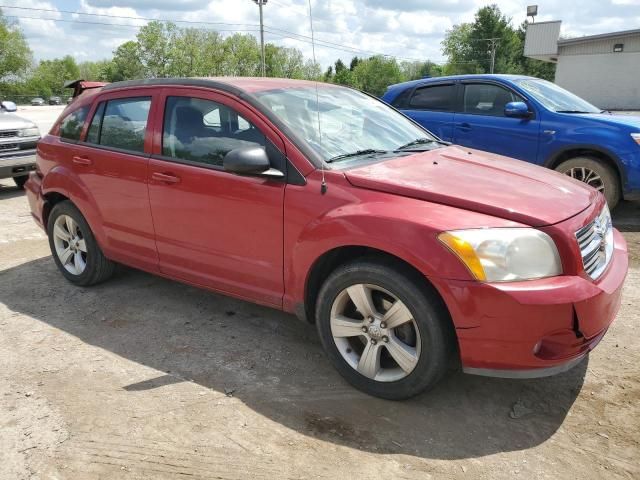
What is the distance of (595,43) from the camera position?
3000cm

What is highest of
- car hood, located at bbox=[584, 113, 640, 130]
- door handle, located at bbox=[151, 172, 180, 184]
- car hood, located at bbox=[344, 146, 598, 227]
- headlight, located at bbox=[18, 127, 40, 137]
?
car hood, located at bbox=[584, 113, 640, 130]

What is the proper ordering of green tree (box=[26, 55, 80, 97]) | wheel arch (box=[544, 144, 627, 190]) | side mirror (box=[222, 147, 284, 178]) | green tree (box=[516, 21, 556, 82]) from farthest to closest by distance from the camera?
green tree (box=[26, 55, 80, 97]) < green tree (box=[516, 21, 556, 82]) < wheel arch (box=[544, 144, 627, 190]) < side mirror (box=[222, 147, 284, 178])

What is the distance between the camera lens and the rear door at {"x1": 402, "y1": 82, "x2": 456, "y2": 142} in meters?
7.32

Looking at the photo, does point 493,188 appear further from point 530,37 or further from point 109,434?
point 530,37

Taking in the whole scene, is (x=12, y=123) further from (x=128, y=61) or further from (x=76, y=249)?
(x=128, y=61)


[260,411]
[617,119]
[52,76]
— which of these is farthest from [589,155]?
[52,76]

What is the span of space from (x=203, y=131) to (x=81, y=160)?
131 centimetres

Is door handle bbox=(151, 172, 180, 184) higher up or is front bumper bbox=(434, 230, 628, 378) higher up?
door handle bbox=(151, 172, 180, 184)

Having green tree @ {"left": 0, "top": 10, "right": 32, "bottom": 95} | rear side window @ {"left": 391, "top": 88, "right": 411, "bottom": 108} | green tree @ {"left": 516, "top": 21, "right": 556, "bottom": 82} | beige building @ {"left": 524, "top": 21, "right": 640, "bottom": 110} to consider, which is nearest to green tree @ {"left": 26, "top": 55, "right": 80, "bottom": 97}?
green tree @ {"left": 0, "top": 10, "right": 32, "bottom": 95}

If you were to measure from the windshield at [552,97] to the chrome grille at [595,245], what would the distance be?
3.93 m

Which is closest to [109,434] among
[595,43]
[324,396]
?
[324,396]

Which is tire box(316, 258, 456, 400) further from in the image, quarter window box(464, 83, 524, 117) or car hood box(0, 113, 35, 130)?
car hood box(0, 113, 35, 130)

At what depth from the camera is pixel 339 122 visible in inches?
141

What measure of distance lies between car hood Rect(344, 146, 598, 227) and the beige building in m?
29.7
